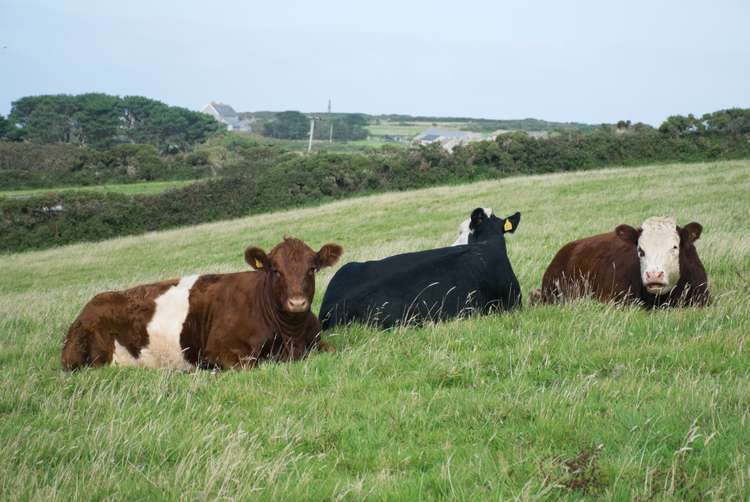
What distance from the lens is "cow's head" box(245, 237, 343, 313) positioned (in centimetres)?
680

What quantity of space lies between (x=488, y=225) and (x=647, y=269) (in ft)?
7.24

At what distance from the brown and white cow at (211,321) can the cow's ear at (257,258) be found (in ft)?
0.03

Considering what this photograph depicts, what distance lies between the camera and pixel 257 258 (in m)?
7.27

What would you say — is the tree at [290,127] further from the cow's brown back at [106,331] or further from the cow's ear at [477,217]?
the cow's brown back at [106,331]

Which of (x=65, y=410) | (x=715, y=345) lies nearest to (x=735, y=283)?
(x=715, y=345)

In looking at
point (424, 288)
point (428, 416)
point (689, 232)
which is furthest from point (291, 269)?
point (689, 232)

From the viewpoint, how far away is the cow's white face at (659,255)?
7.64m

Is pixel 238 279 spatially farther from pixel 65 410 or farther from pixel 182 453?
pixel 182 453

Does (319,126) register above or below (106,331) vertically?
above

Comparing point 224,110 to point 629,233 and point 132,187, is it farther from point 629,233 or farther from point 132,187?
point 629,233

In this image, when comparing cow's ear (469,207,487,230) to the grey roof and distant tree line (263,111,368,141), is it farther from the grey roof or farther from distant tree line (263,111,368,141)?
the grey roof

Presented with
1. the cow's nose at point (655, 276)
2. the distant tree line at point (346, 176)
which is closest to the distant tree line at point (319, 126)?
the distant tree line at point (346, 176)

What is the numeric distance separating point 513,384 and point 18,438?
3399 millimetres

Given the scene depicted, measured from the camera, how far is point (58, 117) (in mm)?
89312
